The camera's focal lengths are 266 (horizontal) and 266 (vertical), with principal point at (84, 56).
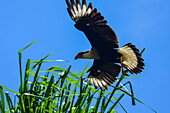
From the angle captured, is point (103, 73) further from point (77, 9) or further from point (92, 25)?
point (77, 9)

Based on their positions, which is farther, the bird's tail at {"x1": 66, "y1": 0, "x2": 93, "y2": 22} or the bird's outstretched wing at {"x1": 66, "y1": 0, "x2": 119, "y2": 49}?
the bird's tail at {"x1": 66, "y1": 0, "x2": 93, "y2": 22}

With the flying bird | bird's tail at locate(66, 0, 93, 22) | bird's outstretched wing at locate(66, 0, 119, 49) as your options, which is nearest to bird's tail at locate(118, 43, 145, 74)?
the flying bird

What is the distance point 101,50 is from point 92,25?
13.0 inches

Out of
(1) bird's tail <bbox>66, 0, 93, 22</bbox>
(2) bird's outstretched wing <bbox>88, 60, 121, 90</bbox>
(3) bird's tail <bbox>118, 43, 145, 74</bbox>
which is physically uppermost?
(1) bird's tail <bbox>66, 0, 93, 22</bbox>

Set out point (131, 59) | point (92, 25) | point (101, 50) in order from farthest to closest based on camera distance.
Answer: point (131, 59) < point (101, 50) < point (92, 25)

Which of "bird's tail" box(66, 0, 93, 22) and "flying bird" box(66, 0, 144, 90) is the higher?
"bird's tail" box(66, 0, 93, 22)

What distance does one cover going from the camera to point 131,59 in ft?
9.55

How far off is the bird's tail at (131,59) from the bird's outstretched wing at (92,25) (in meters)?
0.25

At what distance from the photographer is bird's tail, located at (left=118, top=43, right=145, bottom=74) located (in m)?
2.85

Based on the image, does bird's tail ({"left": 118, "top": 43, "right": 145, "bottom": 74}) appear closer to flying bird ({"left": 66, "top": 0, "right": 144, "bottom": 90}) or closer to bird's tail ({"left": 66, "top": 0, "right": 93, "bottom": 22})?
flying bird ({"left": 66, "top": 0, "right": 144, "bottom": 90})

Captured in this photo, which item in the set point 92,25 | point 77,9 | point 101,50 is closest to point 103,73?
point 101,50

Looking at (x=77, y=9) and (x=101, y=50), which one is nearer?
(x=77, y=9)

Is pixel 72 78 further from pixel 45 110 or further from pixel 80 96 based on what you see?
pixel 45 110

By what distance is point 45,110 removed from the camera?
2.30 meters
